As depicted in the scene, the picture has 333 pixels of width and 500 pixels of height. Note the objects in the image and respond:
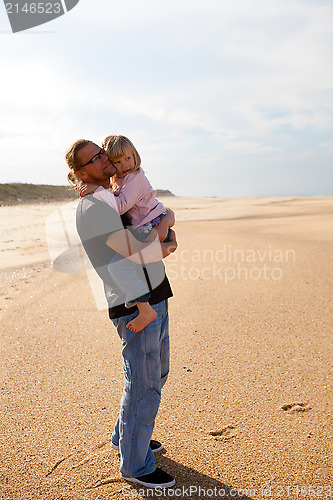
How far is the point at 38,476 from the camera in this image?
2.70m

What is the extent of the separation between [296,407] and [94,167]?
100.0 inches

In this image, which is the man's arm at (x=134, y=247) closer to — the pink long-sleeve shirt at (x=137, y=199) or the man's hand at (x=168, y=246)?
the man's hand at (x=168, y=246)

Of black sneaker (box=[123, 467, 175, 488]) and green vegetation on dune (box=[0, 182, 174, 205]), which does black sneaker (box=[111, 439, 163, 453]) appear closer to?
black sneaker (box=[123, 467, 175, 488])

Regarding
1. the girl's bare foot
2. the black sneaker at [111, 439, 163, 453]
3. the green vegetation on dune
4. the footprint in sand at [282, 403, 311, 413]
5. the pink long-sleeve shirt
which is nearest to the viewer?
the girl's bare foot

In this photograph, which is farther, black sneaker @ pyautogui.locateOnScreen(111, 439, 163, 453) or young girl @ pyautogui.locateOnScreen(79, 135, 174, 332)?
black sneaker @ pyautogui.locateOnScreen(111, 439, 163, 453)

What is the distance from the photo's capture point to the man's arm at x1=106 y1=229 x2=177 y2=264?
7.18 feet

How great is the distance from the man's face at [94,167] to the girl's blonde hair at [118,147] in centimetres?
7

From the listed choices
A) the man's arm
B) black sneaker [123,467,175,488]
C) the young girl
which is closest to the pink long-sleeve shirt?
the young girl

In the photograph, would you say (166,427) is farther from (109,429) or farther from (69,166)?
(69,166)

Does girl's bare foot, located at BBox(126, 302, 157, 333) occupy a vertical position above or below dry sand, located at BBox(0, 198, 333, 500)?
above

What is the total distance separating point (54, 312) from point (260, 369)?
10.2ft

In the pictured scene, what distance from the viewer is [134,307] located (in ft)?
7.84

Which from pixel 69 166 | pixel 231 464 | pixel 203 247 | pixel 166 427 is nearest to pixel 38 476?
pixel 166 427

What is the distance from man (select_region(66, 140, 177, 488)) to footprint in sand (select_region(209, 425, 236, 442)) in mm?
589
